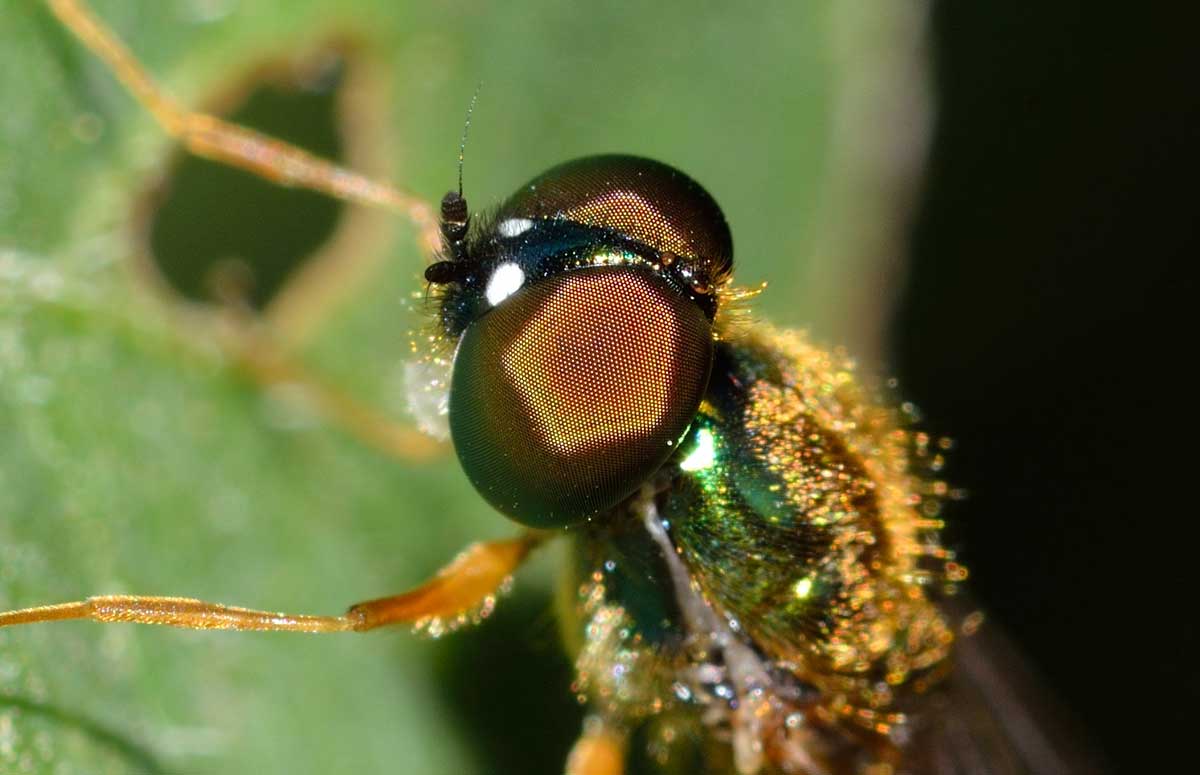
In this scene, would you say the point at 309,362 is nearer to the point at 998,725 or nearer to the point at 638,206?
the point at 638,206

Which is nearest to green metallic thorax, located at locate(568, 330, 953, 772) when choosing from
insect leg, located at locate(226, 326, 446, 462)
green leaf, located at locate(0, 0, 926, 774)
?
green leaf, located at locate(0, 0, 926, 774)

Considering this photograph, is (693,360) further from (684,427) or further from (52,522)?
(52,522)

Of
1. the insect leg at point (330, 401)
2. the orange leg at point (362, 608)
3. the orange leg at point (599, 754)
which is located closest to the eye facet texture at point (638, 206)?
the orange leg at point (362, 608)

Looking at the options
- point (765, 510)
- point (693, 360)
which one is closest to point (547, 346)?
point (693, 360)

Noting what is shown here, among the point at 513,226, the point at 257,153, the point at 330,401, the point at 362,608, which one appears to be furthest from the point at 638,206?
the point at 330,401

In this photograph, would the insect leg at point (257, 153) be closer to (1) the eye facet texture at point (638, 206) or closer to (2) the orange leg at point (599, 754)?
(1) the eye facet texture at point (638, 206)

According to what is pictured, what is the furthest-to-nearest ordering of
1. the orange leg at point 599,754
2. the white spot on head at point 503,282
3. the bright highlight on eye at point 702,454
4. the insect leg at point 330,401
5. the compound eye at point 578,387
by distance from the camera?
the insect leg at point 330,401, the orange leg at point 599,754, the bright highlight on eye at point 702,454, the white spot on head at point 503,282, the compound eye at point 578,387
